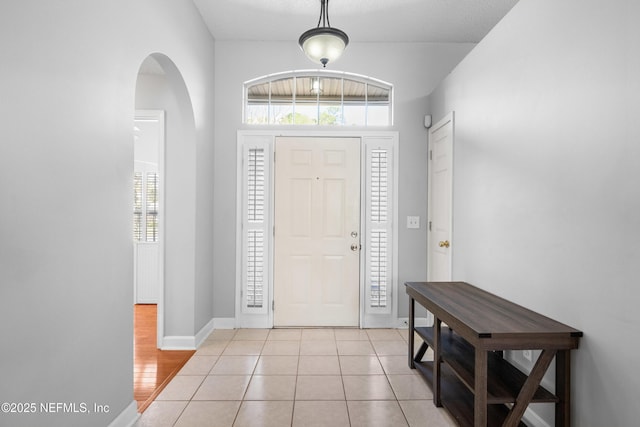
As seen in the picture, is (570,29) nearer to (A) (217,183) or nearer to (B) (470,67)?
(B) (470,67)

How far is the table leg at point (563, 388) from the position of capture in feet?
5.56

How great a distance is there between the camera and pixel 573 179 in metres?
1.71

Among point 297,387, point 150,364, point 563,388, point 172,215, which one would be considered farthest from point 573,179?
point 150,364

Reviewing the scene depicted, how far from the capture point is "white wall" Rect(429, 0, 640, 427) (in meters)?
1.43

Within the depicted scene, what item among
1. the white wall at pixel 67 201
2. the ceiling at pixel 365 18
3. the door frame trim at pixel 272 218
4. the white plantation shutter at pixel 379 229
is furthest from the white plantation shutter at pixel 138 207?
the white plantation shutter at pixel 379 229

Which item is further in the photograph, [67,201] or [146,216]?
[146,216]

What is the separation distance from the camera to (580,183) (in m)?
1.67

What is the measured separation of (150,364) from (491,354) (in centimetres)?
261

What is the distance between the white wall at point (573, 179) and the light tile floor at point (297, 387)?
0.93 metres

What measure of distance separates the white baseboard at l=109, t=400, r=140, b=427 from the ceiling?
3195mm

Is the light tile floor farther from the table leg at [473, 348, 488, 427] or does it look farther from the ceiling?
the ceiling

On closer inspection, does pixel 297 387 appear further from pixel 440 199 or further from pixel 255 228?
pixel 440 199

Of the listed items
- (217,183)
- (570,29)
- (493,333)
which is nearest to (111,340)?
(493,333)

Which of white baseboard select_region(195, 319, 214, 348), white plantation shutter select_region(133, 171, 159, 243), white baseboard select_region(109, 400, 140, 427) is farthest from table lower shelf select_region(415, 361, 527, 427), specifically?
white plantation shutter select_region(133, 171, 159, 243)
